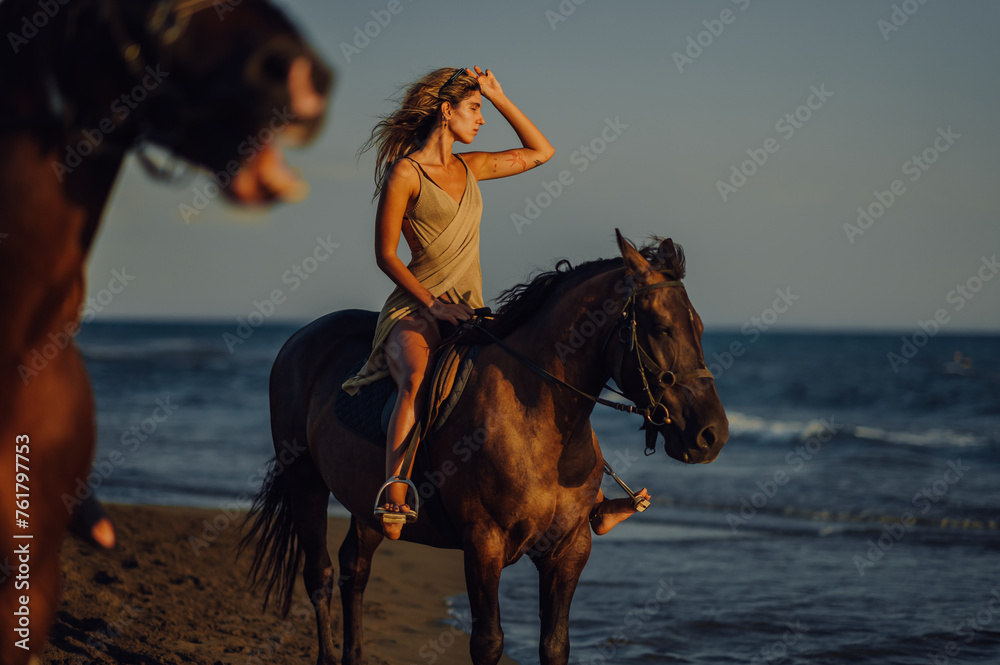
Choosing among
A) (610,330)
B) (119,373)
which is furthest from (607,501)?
(119,373)

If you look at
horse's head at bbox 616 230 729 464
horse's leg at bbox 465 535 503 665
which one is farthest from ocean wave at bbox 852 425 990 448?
horse's leg at bbox 465 535 503 665

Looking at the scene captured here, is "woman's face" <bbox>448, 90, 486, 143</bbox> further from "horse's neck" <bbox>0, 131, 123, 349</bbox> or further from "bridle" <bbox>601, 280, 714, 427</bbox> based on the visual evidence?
"horse's neck" <bbox>0, 131, 123, 349</bbox>

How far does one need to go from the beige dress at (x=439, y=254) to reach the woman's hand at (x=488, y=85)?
319 mm

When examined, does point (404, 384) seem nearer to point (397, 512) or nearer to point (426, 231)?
point (397, 512)

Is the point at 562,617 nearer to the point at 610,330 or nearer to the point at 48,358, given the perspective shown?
the point at 610,330

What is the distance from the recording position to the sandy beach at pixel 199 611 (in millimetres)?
4684

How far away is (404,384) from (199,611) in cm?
278

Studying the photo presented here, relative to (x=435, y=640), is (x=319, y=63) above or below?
above

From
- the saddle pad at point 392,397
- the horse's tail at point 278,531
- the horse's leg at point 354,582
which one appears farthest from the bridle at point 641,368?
the horse's tail at point 278,531

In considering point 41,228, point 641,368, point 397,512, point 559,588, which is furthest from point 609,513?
point 41,228

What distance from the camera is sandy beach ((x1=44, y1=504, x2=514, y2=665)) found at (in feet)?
15.4

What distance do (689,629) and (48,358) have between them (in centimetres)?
539

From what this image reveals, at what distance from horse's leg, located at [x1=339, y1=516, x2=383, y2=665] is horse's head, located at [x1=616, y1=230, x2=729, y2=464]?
1.92 metres

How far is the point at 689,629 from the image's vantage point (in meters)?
6.18
